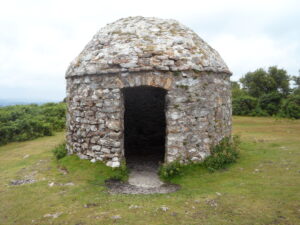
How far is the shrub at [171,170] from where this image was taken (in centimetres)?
714

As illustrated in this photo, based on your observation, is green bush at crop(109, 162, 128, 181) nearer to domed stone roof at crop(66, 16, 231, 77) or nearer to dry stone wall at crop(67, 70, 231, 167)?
dry stone wall at crop(67, 70, 231, 167)

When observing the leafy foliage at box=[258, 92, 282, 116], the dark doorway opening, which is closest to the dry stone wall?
the dark doorway opening

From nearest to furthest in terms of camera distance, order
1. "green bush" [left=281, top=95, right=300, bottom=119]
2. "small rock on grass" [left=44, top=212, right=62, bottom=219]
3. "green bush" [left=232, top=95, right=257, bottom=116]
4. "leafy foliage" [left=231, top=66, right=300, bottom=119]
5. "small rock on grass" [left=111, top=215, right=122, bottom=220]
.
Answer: "small rock on grass" [left=111, top=215, right=122, bottom=220], "small rock on grass" [left=44, top=212, right=62, bottom=219], "green bush" [left=281, top=95, right=300, bottom=119], "leafy foliage" [left=231, top=66, right=300, bottom=119], "green bush" [left=232, top=95, right=257, bottom=116]

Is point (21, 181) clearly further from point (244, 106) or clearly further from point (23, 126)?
point (244, 106)

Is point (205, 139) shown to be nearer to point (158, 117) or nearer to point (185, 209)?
point (185, 209)

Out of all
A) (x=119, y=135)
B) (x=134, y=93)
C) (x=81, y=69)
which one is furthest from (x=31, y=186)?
(x=134, y=93)

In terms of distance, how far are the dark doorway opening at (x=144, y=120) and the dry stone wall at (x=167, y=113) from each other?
3603 mm

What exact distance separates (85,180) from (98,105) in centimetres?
198

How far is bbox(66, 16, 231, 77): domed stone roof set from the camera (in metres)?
7.27

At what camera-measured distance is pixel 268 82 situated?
31.0 metres

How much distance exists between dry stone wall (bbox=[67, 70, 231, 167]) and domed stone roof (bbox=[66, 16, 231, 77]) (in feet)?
0.62

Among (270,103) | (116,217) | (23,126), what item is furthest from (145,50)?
(270,103)

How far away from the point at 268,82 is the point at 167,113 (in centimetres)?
2697

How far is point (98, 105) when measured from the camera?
7.56 meters
